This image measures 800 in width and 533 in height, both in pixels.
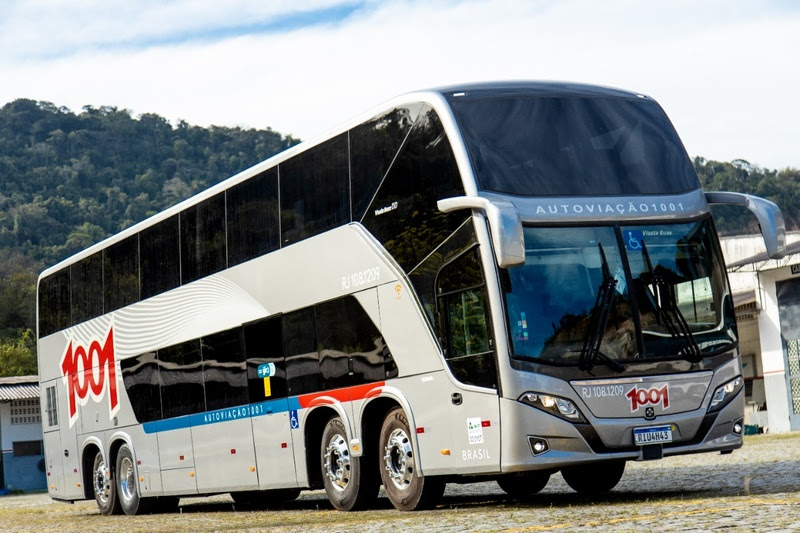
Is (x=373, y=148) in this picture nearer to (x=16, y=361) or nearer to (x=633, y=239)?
(x=633, y=239)

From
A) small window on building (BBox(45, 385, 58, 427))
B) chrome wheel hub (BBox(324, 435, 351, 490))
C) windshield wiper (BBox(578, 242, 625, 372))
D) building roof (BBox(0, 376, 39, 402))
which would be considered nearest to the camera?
windshield wiper (BBox(578, 242, 625, 372))

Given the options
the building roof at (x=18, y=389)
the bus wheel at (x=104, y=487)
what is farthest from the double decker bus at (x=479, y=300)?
the building roof at (x=18, y=389)

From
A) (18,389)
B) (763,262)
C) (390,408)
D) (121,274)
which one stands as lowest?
(390,408)

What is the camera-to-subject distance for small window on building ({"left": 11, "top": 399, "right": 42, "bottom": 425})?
51.9 metres

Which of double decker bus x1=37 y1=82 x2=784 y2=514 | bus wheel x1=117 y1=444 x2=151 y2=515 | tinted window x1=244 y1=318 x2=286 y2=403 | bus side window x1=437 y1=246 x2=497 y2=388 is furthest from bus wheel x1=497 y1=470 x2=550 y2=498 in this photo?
bus wheel x1=117 y1=444 x2=151 y2=515

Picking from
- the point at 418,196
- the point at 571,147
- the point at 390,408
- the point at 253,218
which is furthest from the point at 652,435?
the point at 253,218

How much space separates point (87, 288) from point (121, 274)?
174 cm

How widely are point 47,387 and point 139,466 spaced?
4.66 metres

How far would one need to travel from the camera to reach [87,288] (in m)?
23.1

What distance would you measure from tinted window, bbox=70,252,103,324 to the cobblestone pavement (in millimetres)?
3720

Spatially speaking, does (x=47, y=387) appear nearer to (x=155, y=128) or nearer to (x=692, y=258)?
(x=692, y=258)

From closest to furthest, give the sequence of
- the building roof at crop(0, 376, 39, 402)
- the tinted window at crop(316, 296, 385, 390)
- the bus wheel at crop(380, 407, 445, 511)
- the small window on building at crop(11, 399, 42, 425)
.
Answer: the bus wheel at crop(380, 407, 445, 511)
the tinted window at crop(316, 296, 385, 390)
the building roof at crop(0, 376, 39, 402)
the small window on building at crop(11, 399, 42, 425)

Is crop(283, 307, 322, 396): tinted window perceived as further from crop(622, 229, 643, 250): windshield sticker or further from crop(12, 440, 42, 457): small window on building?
crop(12, 440, 42, 457): small window on building

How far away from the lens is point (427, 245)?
43.9 ft
